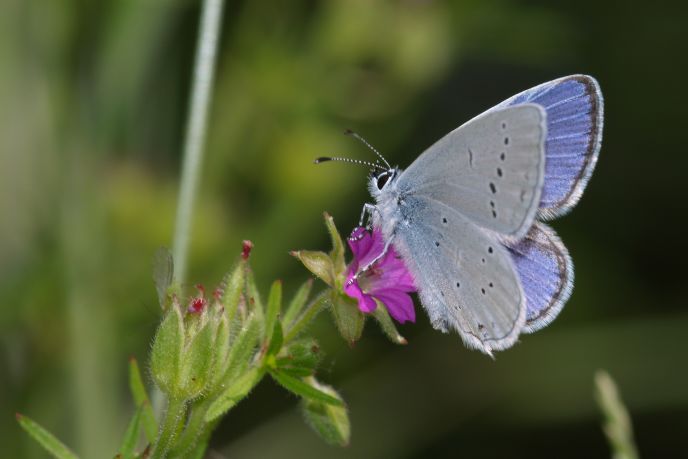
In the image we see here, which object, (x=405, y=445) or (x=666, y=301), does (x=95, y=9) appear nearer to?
(x=405, y=445)

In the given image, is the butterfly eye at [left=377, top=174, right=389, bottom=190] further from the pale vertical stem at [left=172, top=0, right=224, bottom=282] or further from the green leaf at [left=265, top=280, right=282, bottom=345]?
the green leaf at [left=265, top=280, right=282, bottom=345]

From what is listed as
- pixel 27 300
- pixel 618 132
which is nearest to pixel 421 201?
pixel 27 300

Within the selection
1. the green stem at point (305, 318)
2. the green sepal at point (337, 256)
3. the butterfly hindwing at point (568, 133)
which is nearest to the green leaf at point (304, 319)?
the green stem at point (305, 318)

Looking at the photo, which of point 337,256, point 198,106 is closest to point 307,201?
point 198,106

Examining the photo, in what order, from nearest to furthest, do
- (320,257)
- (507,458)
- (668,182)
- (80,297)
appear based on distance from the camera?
(320,257)
(80,297)
(507,458)
(668,182)

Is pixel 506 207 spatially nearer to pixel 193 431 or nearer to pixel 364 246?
pixel 364 246

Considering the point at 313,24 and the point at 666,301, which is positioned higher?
the point at 313,24

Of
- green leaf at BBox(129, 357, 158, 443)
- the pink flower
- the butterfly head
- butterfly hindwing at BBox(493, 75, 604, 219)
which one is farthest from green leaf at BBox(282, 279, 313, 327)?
butterfly hindwing at BBox(493, 75, 604, 219)
